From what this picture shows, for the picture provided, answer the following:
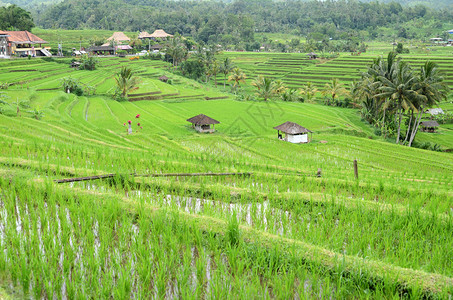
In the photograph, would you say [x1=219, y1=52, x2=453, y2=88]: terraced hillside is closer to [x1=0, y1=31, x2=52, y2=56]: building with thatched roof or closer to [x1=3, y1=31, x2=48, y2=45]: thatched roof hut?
[x1=0, y1=31, x2=52, y2=56]: building with thatched roof

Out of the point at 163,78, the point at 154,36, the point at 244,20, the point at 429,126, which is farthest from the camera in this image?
the point at 244,20

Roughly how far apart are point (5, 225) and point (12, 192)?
82 centimetres

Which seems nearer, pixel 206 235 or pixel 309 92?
pixel 206 235

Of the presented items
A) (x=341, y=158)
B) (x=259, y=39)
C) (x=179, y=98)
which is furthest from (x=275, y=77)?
(x=259, y=39)

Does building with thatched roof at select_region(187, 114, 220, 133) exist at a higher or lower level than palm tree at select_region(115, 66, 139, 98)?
lower

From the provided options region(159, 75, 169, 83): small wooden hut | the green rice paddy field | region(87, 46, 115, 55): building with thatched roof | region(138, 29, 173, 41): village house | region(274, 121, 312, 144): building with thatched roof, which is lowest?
region(274, 121, 312, 144): building with thatched roof

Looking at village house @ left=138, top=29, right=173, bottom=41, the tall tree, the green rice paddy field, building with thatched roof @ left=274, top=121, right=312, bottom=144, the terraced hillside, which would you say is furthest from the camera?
village house @ left=138, top=29, right=173, bottom=41

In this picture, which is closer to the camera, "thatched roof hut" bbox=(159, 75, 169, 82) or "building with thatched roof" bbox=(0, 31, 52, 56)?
"thatched roof hut" bbox=(159, 75, 169, 82)

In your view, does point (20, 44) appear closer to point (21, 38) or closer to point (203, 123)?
point (21, 38)

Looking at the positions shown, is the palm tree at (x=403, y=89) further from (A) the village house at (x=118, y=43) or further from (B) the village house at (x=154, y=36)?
(B) the village house at (x=154, y=36)

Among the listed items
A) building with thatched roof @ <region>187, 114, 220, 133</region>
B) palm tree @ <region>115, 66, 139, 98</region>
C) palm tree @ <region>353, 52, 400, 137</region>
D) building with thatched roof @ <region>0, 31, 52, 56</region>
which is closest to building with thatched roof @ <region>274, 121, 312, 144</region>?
building with thatched roof @ <region>187, 114, 220, 133</region>

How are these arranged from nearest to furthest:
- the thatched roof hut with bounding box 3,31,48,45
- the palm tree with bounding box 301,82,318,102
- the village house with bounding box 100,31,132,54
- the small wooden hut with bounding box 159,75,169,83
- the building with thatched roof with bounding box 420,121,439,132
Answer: the building with thatched roof with bounding box 420,121,439,132, the palm tree with bounding box 301,82,318,102, the small wooden hut with bounding box 159,75,169,83, the thatched roof hut with bounding box 3,31,48,45, the village house with bounding box 100,31,132,54

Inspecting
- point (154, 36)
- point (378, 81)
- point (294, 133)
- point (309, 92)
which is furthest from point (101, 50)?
point (294, 133)

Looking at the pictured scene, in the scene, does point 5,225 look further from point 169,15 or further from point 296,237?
point 169,15
